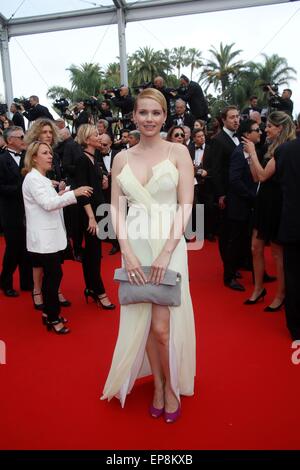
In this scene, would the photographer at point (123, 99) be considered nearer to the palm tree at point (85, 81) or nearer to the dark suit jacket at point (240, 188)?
the dark suit jacket at point (240, 188)

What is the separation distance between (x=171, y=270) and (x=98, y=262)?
6.73 ft

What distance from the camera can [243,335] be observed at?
343 cm

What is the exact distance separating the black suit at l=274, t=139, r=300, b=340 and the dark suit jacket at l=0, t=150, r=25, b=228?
2894mm

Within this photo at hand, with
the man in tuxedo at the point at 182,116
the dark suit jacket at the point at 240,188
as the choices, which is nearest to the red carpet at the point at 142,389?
the dark suit jacket at the point at 240,188

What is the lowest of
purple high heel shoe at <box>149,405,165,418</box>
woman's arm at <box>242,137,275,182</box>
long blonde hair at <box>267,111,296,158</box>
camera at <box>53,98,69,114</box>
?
purple high heel shoe at <box>149,405,165,418</box>

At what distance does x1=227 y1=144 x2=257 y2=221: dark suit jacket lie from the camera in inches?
169

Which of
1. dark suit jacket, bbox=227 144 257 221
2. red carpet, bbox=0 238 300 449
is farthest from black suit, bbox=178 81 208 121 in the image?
red carpet, bbox=0 238 300 449

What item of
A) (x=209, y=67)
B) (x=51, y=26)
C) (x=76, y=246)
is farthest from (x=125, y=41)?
(x=209, y=67)

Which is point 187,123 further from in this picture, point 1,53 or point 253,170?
point 1,53

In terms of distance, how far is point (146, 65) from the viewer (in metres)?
34.3

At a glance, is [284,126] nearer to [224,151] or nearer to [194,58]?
[224,151]

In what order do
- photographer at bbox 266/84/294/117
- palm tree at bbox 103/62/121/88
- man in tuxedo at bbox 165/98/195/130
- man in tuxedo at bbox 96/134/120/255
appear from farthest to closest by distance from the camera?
1. palm tree at bbox 103/62/121/88
2. man in tuxedo at bbox 165/98/195/130
3. photographer at bbox 266/84/294/117
4. man in tuxedo at bbox 96/134/120/255

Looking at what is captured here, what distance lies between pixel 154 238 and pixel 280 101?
6.61 meters

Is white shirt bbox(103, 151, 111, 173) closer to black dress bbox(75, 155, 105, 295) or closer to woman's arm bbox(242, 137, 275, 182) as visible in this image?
black dress bbox(75, 155, 105, 295)
